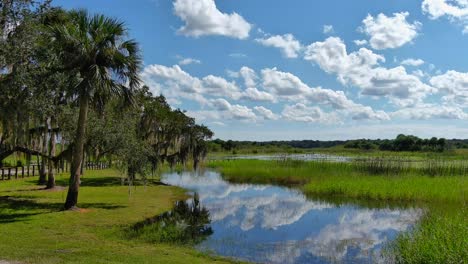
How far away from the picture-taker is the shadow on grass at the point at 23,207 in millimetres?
14531

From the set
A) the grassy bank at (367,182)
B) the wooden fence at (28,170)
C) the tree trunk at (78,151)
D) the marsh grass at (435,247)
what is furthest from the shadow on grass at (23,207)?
the grassy bank at (367,182)

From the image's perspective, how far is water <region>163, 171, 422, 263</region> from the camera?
11.9m

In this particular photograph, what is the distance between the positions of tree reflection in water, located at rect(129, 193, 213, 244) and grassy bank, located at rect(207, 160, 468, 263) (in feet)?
19.0

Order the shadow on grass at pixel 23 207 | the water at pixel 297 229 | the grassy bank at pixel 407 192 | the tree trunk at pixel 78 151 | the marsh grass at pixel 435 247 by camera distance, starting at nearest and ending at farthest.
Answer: the marsh grass at pixel 435 247
the grassy bank at pixel 407 192
the water at pixel 297 229
the shadow on grass at pixel 23 207
the tree trunk at pixel 78 151

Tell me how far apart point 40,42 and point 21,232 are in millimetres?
5264

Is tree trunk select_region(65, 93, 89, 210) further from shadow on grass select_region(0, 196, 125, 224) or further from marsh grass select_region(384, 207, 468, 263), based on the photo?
marsh grass select_region(384, 207, 468, 263)

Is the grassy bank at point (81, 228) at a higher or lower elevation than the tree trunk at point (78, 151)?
lower

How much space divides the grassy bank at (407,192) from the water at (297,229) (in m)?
1.32

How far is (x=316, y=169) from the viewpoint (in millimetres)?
36531

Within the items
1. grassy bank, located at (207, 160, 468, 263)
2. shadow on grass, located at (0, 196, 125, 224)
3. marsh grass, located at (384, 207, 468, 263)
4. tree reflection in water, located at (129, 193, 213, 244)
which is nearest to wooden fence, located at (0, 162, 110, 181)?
shadow on grass, located at (0, 196, 125, 224)

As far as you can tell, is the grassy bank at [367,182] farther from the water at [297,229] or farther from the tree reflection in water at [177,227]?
the tree reflection in water at [177,227]

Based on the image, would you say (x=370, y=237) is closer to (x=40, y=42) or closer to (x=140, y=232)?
(x=140, y=232)

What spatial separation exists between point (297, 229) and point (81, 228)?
7.32 metres

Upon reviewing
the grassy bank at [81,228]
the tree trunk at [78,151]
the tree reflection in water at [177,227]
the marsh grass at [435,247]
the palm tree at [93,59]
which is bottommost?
the tree reflection in water at [177,227]
